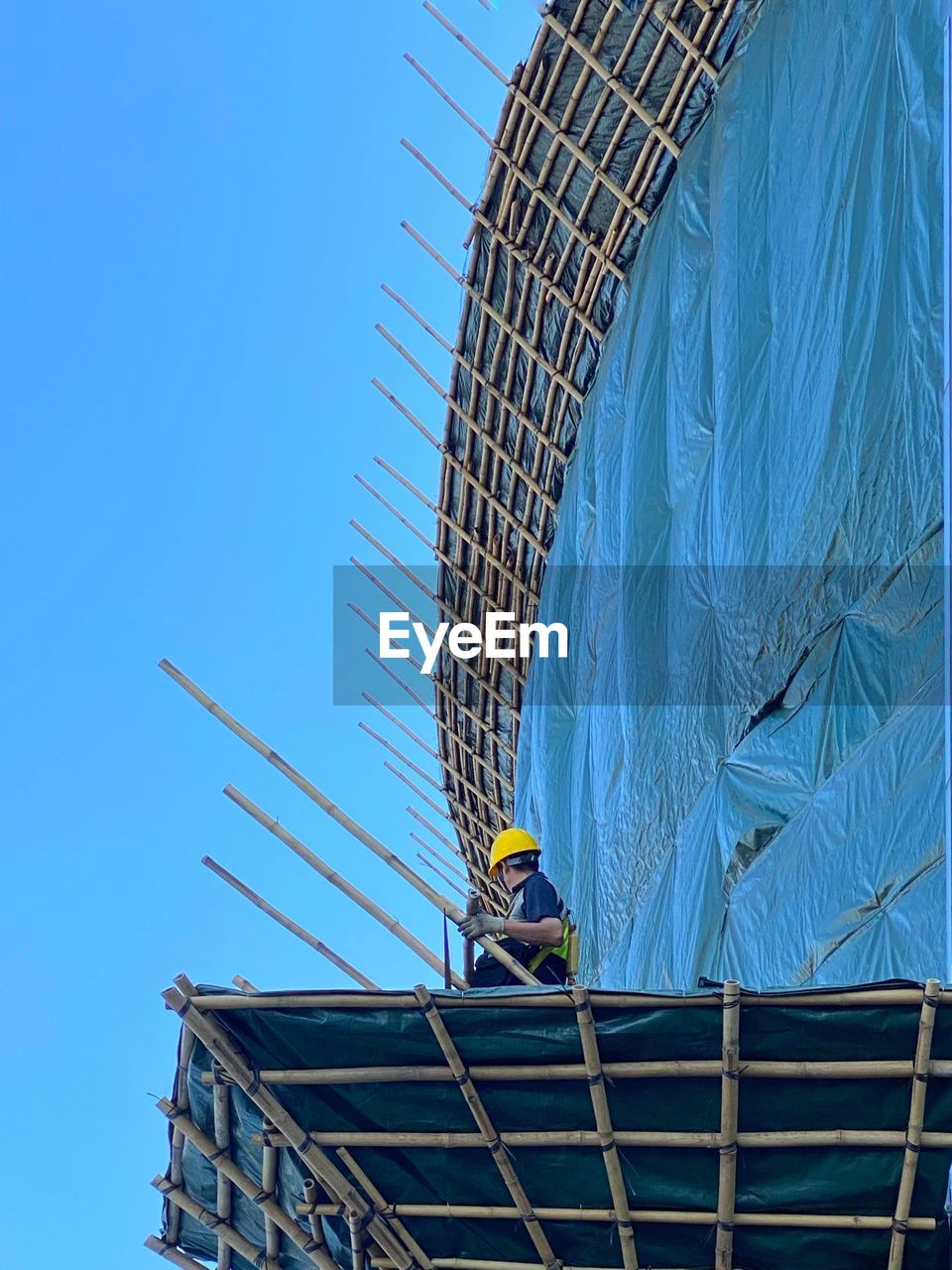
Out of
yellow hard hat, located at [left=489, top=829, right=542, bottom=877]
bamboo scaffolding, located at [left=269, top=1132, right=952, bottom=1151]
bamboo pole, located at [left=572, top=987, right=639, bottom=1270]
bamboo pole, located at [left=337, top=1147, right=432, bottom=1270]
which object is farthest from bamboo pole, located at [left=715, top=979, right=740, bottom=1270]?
yellow hard hat, located at [left=489, top=829, right=542, bottom=877]

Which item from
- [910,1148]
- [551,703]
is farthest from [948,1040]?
[551,703]

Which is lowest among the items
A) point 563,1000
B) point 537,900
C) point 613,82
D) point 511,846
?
point 563,1000

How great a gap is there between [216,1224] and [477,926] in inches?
59.9

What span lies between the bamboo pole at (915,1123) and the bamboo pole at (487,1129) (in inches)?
48.8

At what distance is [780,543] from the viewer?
10719 millimetres

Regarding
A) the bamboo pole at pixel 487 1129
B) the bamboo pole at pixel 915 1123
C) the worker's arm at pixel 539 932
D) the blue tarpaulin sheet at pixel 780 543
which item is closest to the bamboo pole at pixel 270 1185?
the bamboo pole at pixel 487 1129

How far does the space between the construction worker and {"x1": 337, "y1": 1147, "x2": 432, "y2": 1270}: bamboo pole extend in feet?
3.41

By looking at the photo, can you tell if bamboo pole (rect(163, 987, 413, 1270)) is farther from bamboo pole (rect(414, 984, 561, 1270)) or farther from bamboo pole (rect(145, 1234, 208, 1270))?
bamboo pole (rect(145, 1234, 208, 1270))

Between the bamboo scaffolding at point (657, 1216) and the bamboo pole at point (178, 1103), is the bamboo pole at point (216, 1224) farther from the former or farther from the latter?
the bamboo scaffolding at point (657, 1216)

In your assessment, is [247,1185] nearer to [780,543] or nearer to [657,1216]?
[657,1216]

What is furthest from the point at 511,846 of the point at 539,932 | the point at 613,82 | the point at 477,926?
the point at 613,82

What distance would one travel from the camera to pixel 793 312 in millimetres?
10906

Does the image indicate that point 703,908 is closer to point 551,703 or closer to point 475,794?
point 551,703

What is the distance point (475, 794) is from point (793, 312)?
1073 cm
